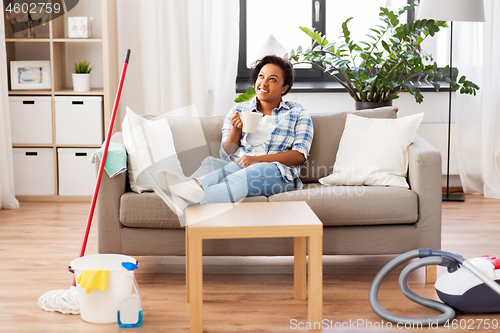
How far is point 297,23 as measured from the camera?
14.3 feet

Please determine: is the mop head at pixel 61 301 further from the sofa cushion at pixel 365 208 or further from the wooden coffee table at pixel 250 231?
the sofa cushion at pixel 365 208

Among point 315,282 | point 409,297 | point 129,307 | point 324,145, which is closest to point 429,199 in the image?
point 409,297

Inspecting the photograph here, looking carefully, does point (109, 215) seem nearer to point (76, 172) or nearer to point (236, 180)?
point (236, 180)

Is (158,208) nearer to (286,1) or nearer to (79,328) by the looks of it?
(79,328)

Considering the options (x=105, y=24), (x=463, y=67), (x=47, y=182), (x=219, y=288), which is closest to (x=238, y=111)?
(x=219, y=288)

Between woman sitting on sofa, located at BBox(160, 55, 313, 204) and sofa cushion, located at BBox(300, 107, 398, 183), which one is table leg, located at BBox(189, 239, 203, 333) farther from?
sofa cushion, located at BBox(300, 107, 398, 183)

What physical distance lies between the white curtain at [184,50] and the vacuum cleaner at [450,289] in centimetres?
239

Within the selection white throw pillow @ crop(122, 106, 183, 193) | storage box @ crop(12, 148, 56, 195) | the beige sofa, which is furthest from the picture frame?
the beige sofa

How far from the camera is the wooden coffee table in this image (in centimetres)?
181

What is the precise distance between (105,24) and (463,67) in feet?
8.85

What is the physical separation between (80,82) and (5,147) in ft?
2.28

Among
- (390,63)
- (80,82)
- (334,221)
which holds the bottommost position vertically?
(334,221)

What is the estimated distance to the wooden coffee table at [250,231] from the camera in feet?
5.95

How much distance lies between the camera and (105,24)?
12.6ft
